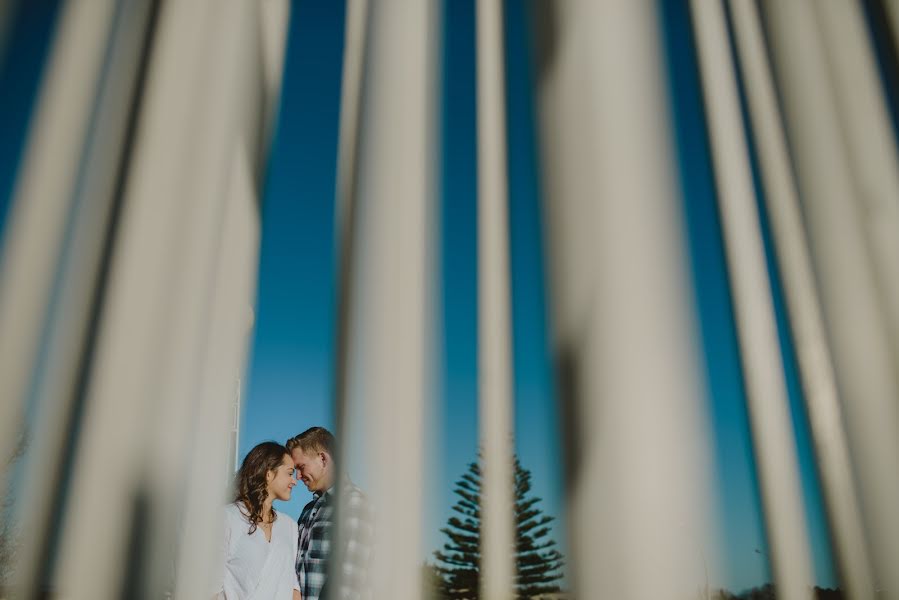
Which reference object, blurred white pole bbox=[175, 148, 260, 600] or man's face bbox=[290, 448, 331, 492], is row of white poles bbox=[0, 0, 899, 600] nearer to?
blurred white pole bbox=[175, 148, 260, 600]

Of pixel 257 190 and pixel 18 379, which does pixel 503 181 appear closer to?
pixel 257 190

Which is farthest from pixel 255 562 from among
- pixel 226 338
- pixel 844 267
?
pixel 844 267

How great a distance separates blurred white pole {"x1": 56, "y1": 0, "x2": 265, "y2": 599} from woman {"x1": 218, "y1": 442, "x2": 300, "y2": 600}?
1.29 meters

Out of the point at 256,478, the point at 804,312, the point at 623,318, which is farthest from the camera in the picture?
the point at 256,478

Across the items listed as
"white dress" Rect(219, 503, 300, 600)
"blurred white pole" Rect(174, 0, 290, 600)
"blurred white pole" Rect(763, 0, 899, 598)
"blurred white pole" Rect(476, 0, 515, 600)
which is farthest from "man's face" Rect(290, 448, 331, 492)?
"blurred white pole" Rect(763, 0, 899, 598)

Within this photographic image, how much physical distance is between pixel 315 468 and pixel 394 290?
59.9 inches

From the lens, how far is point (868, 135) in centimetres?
42

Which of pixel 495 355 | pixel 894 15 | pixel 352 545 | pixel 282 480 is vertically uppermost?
pixel 894 15

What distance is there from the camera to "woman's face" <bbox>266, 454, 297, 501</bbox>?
1.79 meters

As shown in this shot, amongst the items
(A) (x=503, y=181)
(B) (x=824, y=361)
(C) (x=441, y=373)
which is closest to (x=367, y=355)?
(C) (x=441, y=373)

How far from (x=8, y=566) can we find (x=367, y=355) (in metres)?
0.33

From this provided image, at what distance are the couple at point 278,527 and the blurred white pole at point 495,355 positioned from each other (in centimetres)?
132

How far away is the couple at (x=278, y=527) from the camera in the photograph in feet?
5.47

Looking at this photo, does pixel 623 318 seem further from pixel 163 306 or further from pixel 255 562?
pixel 255 562
